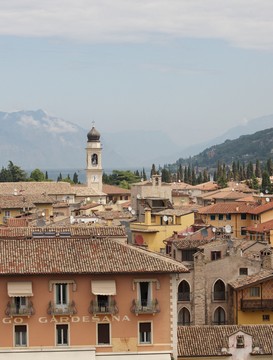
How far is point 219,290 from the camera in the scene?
5428cm

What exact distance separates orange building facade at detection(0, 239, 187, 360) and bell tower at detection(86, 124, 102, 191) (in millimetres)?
131541

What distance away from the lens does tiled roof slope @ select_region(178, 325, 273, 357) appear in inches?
1681

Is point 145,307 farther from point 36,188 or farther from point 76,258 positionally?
point 36,188

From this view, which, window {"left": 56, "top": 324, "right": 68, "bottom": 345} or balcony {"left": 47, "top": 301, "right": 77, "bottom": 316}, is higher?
balcony {"left": 47, "top": 301, "right": 77, "bottom": 316}

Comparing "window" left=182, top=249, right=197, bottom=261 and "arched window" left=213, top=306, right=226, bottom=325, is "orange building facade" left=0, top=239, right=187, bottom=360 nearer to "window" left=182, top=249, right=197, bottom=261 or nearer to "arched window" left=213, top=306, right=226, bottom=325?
"arched window" left=213, top=306, right=226, bottom=325

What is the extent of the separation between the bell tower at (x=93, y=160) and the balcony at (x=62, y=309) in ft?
433

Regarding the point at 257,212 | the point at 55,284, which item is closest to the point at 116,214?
the point at 257,212

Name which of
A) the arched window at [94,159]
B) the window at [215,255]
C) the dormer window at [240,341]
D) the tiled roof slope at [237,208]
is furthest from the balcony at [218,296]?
the arched window at [94,159]

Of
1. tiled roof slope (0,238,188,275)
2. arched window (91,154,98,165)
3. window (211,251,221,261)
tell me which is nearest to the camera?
tiled roof slope (0,238,188,275)

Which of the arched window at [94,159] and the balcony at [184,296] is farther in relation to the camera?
the arched window at [94,159]

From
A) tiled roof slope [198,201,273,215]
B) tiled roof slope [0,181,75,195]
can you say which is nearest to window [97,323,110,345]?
tiled roof slope [198,201,273,215]

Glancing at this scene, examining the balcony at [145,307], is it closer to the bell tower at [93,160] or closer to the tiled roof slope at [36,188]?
the tiled roof slope at [36,188]

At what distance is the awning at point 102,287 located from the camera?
3819 cm

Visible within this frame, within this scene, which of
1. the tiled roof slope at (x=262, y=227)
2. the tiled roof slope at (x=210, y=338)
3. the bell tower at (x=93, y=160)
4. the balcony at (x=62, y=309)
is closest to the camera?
the balcony at (x=62, y=309)
